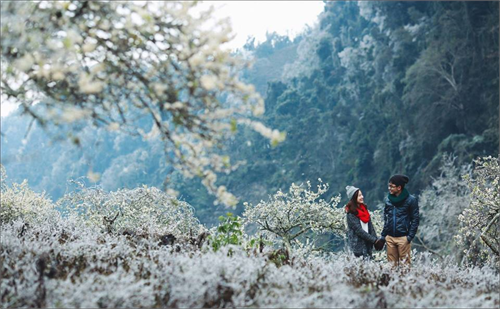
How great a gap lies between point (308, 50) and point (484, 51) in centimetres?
3938

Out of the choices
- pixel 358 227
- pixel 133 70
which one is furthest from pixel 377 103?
pixel 133 70

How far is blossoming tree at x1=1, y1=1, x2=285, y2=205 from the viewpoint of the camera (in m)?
3.38

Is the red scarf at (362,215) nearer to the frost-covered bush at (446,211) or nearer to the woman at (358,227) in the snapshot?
the woman at (358,227)

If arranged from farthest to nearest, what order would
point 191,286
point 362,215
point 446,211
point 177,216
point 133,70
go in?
point 446,211 < point 177,216 < point 362,215 < point 133,70 < point 191,286

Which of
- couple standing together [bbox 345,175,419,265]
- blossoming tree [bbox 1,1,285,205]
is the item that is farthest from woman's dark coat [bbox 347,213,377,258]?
blossoming tree [bbox 1,1,285,205]

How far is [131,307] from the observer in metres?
2.96

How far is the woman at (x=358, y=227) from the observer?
23.1 feet

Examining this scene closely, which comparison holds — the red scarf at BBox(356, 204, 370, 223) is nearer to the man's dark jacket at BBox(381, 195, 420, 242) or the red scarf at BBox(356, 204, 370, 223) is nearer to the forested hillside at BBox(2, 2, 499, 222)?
the man's dark jacket at BBox(381, 195, 420, 242)

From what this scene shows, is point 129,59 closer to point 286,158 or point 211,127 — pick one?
point 211,127

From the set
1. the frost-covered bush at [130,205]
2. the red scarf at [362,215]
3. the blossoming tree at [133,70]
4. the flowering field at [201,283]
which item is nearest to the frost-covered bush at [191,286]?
the flowering field at [201,283]

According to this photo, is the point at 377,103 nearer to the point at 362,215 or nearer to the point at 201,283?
the point at 362,215

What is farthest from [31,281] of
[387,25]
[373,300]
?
[387,25]

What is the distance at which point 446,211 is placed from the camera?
27328mm

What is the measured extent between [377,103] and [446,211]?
2453 cm
